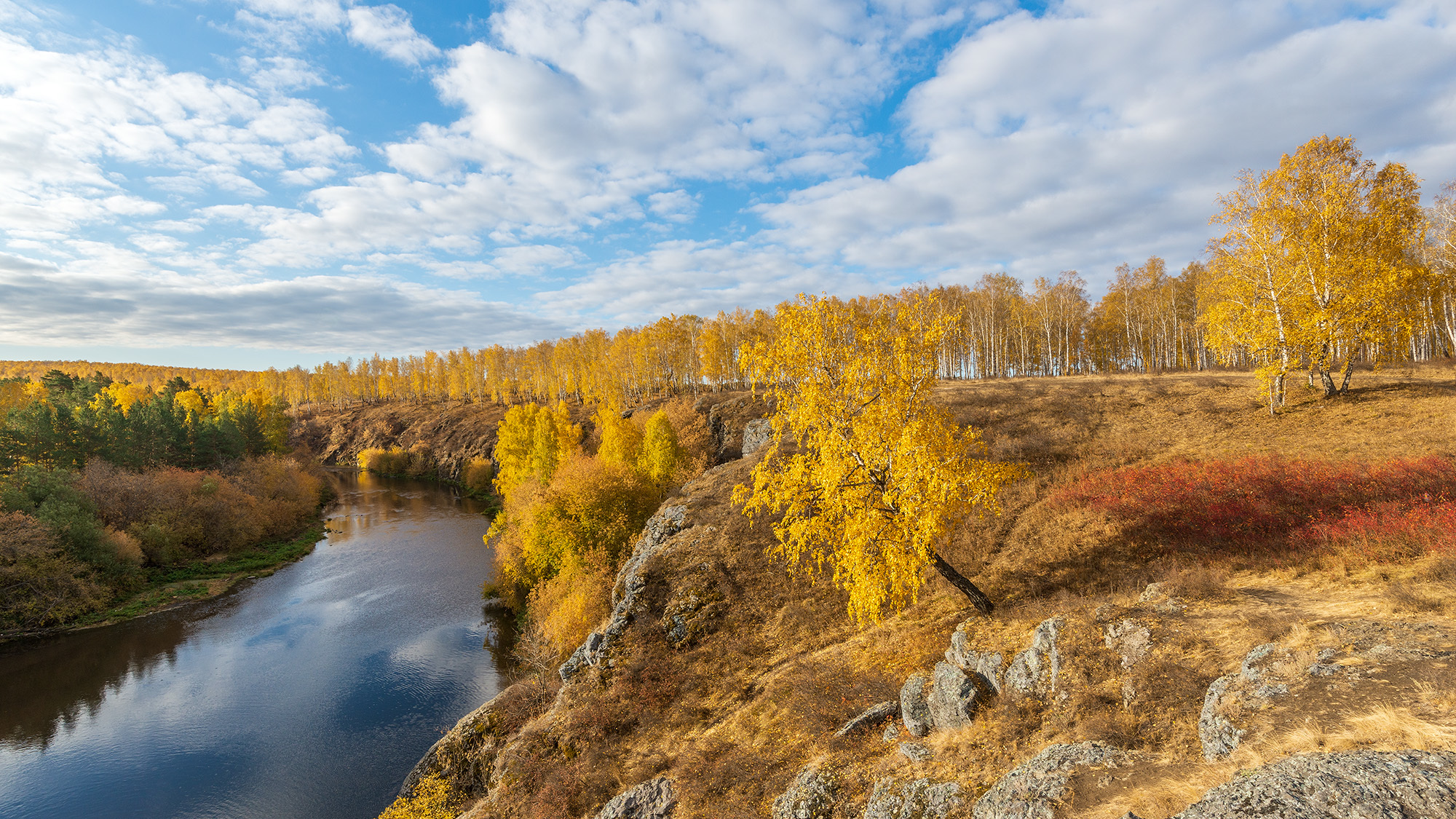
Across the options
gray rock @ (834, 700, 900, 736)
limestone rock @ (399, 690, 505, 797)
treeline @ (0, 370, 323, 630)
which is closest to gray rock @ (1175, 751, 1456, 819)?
gray rock @ (834, 700, 900, 736)

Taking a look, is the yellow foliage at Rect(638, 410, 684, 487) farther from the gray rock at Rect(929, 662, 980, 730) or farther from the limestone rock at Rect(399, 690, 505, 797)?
the gray rock at Rect(929, 662, 980, 730)

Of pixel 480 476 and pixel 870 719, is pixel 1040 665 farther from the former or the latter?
pixel 480 476

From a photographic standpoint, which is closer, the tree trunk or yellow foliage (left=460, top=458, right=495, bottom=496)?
the tree trunk

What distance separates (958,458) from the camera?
15.2 m

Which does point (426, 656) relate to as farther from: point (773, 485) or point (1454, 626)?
point (1454, 626)

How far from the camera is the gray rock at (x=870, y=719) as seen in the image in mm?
14672

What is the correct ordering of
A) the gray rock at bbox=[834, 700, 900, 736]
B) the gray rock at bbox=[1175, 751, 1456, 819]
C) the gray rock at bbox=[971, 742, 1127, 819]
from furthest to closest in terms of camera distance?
the gray rock at bbox=[834, 700, 900, 736] → the gray rock at bbox=[971, 742, 1127, 819] → the gray rock at bbox=[1175, 751, 1456, 819]

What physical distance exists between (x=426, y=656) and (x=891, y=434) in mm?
33591

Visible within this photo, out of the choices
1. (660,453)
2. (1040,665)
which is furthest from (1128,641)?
(660,453)

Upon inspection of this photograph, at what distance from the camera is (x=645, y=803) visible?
51.8 feet

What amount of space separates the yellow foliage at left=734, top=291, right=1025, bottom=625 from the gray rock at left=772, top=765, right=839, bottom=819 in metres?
4.17

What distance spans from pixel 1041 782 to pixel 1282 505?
678 inches

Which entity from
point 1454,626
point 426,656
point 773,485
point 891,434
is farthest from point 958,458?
point 426,656

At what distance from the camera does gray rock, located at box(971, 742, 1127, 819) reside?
30.9ft
